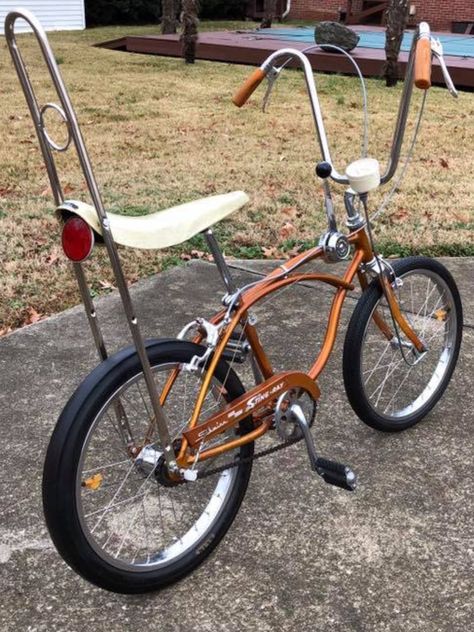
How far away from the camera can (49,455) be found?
6.02ft

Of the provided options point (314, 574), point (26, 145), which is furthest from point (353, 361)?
point (26, 145)

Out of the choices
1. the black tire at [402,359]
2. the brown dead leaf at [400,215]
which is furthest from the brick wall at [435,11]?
the black tire at [402,359]

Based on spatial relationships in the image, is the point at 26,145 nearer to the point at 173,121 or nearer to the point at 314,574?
the point at 173,121

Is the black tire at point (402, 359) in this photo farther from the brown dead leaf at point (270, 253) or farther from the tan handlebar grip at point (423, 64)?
the brown dead leaf at point (270, 253)

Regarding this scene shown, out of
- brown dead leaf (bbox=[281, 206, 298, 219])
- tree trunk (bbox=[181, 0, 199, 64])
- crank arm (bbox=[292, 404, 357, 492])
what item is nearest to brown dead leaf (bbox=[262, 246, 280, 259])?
brown dead leaf (bbox=[281, 206, 298, 219])

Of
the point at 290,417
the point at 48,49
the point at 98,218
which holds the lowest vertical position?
the point at 290,417

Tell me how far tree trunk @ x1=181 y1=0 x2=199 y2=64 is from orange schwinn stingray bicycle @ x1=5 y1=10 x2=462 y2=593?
11183 mm

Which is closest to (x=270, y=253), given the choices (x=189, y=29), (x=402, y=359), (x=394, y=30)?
(x=402, y=359)

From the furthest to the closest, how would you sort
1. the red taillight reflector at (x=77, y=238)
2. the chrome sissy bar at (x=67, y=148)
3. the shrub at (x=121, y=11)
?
the shrub at (x=121, y=11), the red taillight reflector at (x=77, y=238), the chrome sissy bar at (x=67, y=148)

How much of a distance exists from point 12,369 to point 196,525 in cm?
144

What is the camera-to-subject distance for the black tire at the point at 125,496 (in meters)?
1.84

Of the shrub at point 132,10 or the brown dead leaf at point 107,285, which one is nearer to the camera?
the brown dead leaf at point 107,285

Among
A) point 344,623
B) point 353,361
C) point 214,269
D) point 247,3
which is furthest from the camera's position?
point 247,3

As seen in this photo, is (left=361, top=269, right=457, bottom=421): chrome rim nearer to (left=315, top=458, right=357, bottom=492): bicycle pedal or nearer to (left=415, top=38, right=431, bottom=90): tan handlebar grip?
(left=315, top=458, right=357, bottom=492): bicycle pedal
